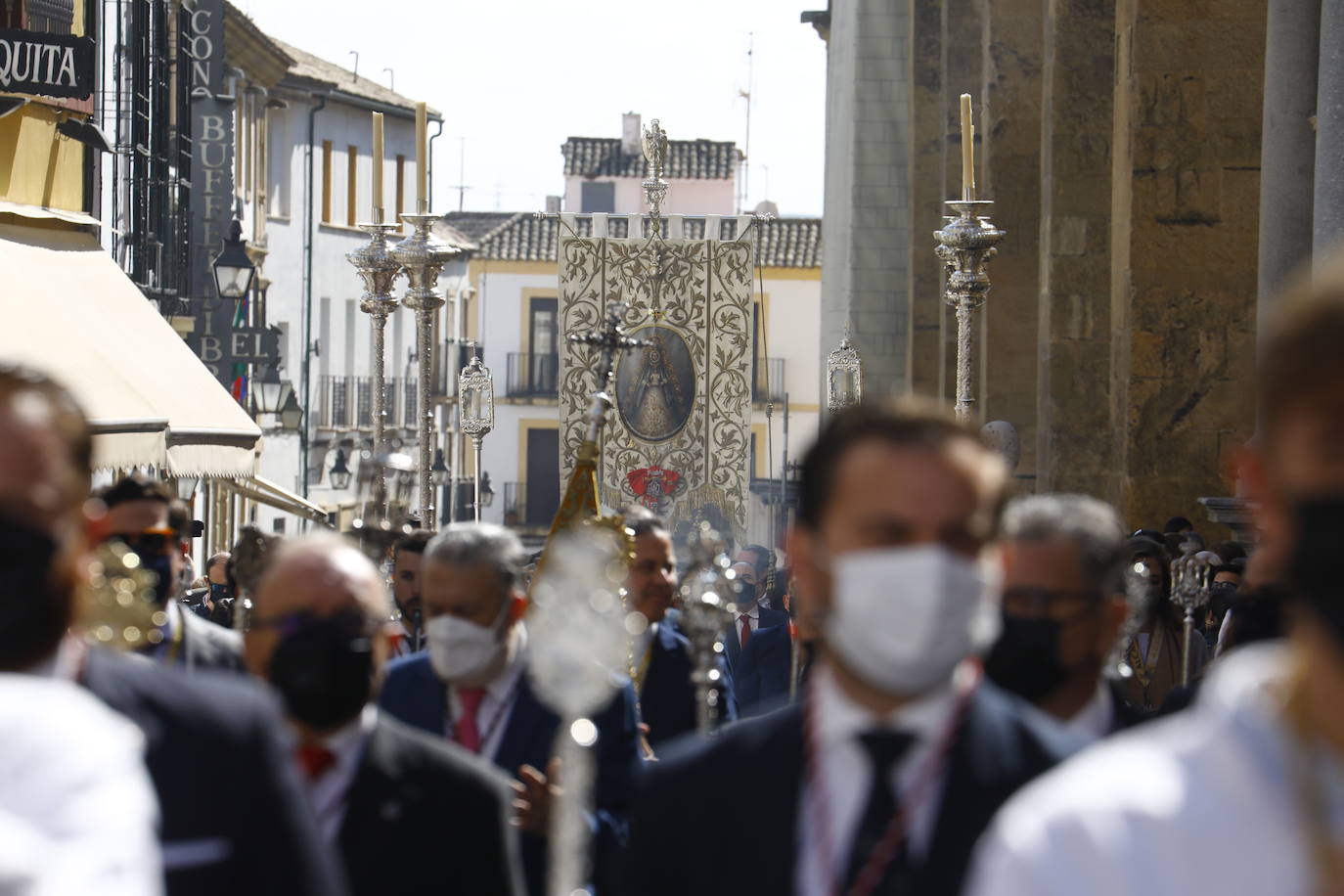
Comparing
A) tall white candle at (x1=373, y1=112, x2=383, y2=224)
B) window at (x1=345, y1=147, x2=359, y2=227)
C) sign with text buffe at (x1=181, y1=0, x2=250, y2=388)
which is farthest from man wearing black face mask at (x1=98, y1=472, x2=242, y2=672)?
window at (x1=345, y1=147, x2=359, y2=227)

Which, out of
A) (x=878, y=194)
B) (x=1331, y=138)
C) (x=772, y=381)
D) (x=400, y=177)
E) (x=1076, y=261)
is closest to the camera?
(x=1331, y=138)

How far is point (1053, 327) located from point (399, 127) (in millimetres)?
29167

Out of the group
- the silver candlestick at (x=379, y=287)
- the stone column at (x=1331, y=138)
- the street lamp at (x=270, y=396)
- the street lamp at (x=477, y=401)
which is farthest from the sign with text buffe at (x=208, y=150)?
the stone column at (x=1331, y=138)

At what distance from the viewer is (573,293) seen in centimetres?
2048

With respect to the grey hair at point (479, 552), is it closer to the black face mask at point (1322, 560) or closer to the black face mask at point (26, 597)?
the black face mask at point (26, 597)

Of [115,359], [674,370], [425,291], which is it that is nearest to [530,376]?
[674,370]

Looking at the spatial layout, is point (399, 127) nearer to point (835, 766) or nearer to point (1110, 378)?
point (1110, 378)

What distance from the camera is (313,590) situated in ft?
12.3

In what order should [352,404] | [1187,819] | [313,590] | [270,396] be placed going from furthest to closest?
[352,404]
[270,396]
[313,590]
[1187,819]

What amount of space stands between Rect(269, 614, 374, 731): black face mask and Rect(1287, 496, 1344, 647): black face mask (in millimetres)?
2004

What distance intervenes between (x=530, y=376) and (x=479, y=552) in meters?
48.1

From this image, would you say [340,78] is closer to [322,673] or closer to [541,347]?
[541,347]

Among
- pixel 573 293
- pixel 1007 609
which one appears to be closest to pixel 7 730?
pixel 1007 609

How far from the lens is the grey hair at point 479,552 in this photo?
5004 millimetres
